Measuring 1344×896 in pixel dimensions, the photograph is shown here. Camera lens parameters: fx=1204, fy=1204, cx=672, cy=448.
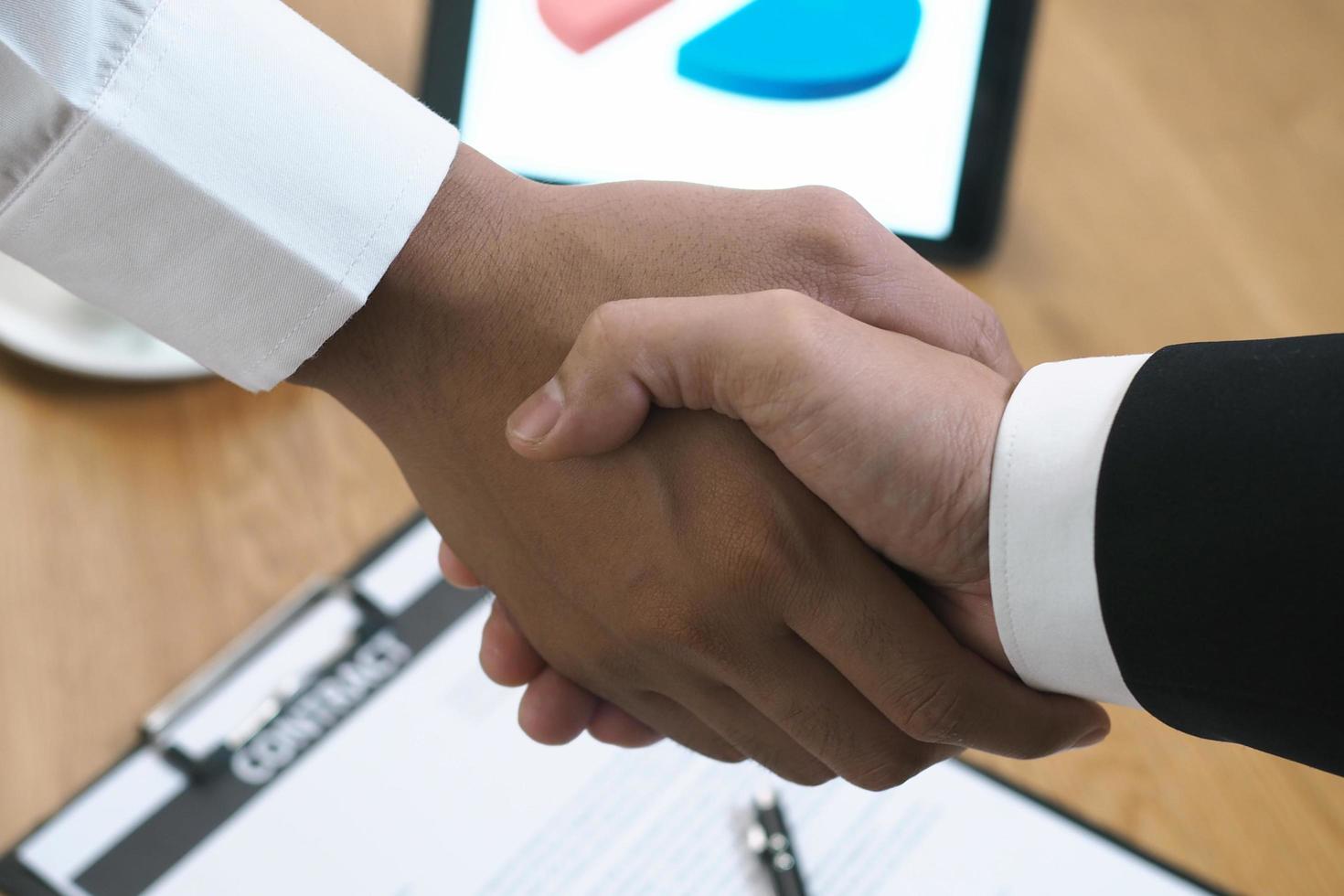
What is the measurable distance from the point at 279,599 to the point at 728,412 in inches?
Answer: 13.3

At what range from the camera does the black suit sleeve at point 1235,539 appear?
1.43 feet

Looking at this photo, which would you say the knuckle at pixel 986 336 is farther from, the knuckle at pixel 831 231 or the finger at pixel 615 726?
the finger at pixel 615 726

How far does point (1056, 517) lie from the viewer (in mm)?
501

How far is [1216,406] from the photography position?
456mm

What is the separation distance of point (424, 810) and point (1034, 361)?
51 cm

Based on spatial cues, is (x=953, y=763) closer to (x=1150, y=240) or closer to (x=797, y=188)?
(x=797, y=188)

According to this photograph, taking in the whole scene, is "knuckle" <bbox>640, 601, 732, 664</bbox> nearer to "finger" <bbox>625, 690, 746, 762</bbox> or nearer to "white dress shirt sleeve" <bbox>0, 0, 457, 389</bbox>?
"finger" <bbox>625, 690, 746, 762</bbox>

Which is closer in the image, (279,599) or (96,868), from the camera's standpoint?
(96,868)

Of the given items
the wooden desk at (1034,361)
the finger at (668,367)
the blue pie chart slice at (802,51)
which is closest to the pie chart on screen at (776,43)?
the blue pie chart slice at (802,51)

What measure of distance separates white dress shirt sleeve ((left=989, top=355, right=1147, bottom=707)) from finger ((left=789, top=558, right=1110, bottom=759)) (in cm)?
3

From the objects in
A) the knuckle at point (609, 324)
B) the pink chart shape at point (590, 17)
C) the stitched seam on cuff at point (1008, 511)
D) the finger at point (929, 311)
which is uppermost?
the pink chart shape at point (590, 17)

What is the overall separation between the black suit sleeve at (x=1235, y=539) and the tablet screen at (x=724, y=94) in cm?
35

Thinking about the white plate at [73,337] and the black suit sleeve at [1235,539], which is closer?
the black suit sleeve at [1235,539]

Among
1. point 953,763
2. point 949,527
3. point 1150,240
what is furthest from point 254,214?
point 1150,240
